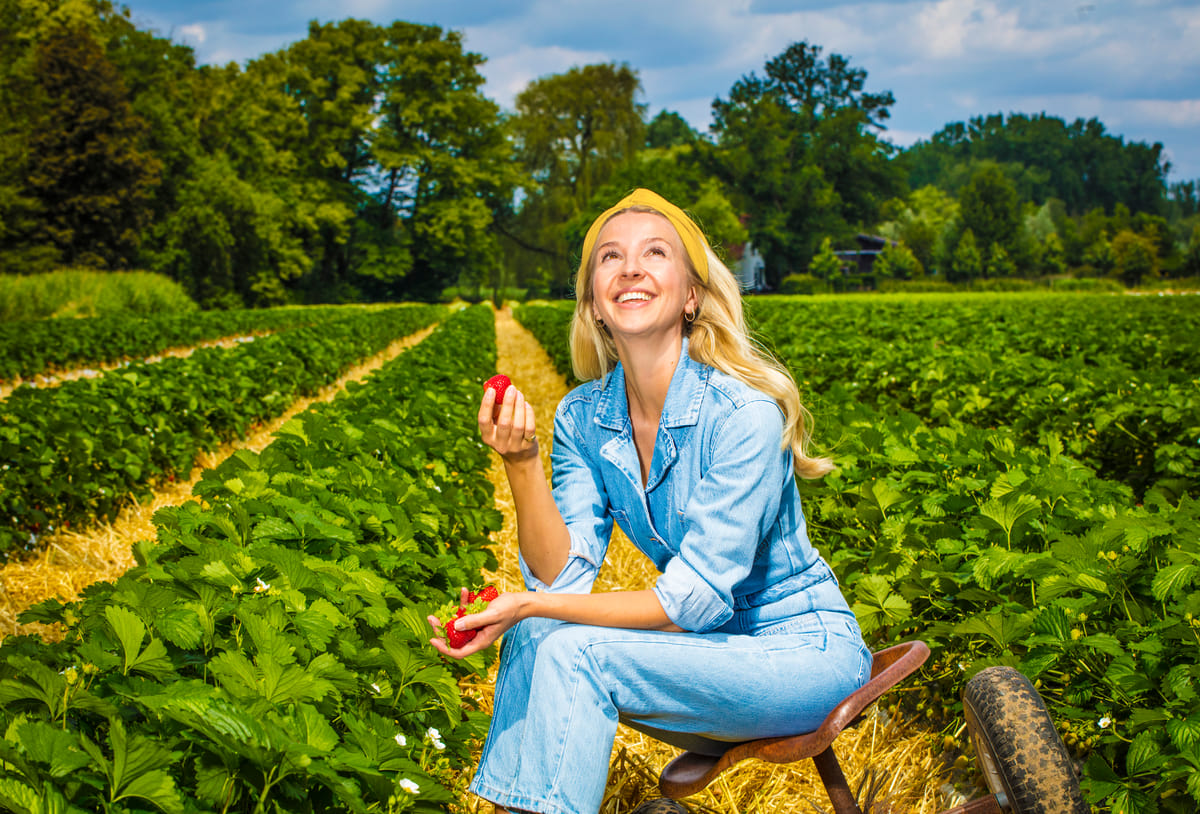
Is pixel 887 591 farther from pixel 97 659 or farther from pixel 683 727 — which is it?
pixel 97 659

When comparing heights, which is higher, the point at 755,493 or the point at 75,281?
the point at 75,281

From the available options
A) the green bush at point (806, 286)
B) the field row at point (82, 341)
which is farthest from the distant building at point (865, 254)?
the field row at point (82, 341)

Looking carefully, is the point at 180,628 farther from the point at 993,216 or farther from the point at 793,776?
the point at 993,216

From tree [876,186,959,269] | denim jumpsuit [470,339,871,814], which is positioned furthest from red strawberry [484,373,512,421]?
tree [876,186,959,269]

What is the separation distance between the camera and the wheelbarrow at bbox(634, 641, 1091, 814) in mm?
1674

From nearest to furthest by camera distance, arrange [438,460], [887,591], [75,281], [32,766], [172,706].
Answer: [32,766]
[172,706]
[887,591]
[438,460]
[75,281]

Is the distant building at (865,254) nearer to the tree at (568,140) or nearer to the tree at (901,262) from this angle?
the tree at (901,262)

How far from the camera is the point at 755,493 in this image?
188cm

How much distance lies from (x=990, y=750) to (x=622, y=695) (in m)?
0.88

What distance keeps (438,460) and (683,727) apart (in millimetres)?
2703

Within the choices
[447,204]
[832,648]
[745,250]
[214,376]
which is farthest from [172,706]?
[745,250]

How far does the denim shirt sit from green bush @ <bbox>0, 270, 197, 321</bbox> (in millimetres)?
23866

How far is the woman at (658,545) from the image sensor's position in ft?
5.50

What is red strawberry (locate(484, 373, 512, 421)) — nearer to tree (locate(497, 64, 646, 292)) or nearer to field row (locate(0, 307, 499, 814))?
field row (locate(0, 307, 499, 814))
